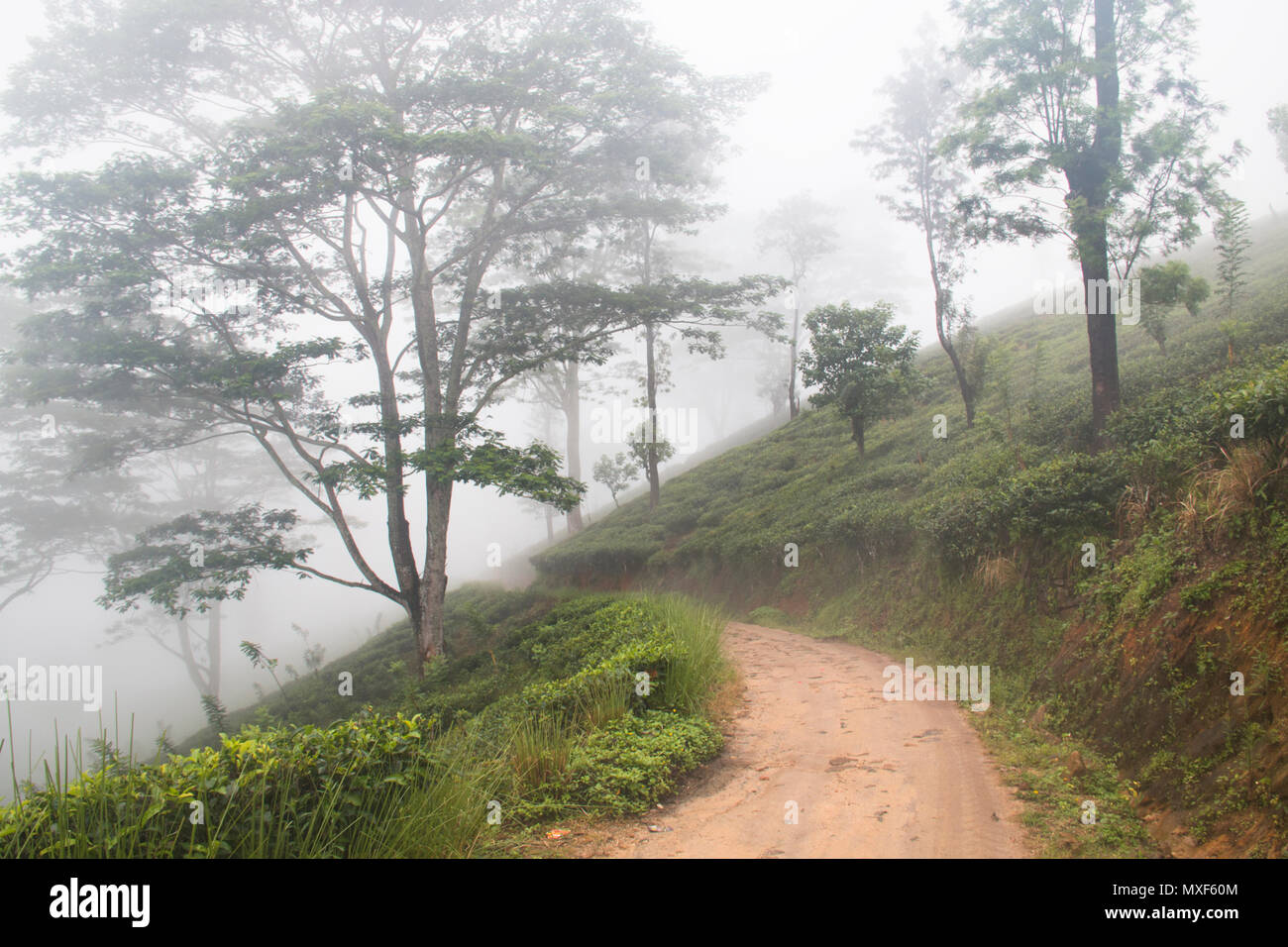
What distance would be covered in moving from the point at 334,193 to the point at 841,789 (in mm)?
12933

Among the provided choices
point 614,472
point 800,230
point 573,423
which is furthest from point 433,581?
point 800,230

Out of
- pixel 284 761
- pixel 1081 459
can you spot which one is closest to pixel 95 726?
pixel 284 761

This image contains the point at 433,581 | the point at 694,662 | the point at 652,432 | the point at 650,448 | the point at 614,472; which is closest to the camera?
the point at 694,662

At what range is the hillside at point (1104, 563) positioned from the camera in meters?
4.65

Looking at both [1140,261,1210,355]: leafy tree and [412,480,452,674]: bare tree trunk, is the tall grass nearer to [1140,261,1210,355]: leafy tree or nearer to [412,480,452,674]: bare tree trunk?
[412,480,452,674]: bare tree trunk

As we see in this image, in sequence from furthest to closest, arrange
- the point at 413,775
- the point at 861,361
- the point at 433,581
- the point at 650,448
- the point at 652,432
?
1. the point at 650,448
2. the point at 652,432
3. the point at 861,361
4. the point at 433,581
5. the point at 413,775

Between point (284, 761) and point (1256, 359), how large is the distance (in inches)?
441

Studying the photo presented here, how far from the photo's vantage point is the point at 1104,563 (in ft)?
23.3

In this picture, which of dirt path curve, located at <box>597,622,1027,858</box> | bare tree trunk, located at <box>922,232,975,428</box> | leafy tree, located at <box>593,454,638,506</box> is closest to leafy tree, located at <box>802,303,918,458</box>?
bare tree trunk, located at <box>922,232,975,428</box>

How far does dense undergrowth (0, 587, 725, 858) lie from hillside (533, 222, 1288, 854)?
304 centimetres

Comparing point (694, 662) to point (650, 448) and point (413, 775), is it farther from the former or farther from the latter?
point (650, 448)

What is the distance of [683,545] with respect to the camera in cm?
1731

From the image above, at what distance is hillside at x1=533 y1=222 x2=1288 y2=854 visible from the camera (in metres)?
4.65

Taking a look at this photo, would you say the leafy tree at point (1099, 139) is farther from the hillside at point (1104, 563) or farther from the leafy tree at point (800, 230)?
the leafy tree at point (800, 230)
